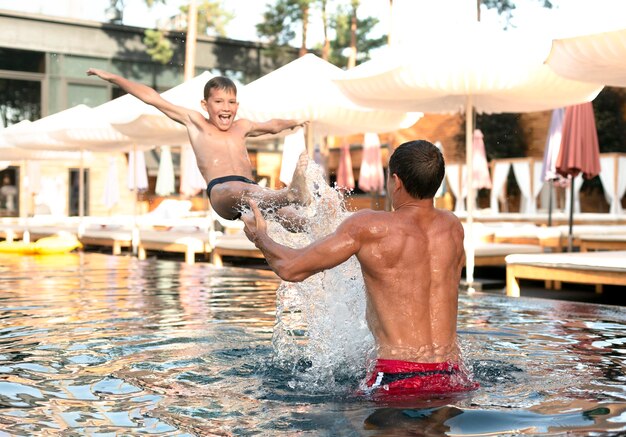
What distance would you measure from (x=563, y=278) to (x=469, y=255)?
4.67ft

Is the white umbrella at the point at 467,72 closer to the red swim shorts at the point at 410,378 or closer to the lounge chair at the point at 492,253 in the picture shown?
the lounge chair at the point at 492,253

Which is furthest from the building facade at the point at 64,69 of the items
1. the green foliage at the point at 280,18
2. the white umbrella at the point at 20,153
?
the white umbrella at the point at 20,153

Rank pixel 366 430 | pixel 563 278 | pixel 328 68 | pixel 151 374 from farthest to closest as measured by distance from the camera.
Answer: pixel 328 68, pixel 563 278, pixel 151 374, pixel 366 430

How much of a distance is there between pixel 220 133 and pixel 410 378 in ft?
12.5

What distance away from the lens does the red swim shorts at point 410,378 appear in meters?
3.77

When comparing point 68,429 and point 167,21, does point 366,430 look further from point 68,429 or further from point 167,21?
point 167,21

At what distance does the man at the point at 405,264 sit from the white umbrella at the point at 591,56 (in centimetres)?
412

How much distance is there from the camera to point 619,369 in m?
4.65

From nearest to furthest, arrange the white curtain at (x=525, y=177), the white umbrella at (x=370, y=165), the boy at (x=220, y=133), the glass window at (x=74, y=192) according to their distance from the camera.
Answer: the boy at (x=220, y=133) < the white curtain at (x=525, y=177) < the white umbrella at (x=370, y=165) < the glass window at (x=74, y=192)

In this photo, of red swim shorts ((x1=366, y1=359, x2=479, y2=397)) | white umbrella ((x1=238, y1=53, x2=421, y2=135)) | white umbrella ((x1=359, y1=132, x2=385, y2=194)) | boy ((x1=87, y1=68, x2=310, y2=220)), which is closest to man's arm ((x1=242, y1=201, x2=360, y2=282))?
red swim shorts ((x1=366, y1=359, x2=479, y2=397))

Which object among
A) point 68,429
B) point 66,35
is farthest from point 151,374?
point 66,35

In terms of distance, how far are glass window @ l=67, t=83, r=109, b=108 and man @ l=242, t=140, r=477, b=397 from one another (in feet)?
96.2

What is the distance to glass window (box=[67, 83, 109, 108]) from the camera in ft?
104

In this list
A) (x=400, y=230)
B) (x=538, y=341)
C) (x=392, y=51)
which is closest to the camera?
(x=400, y=230)
